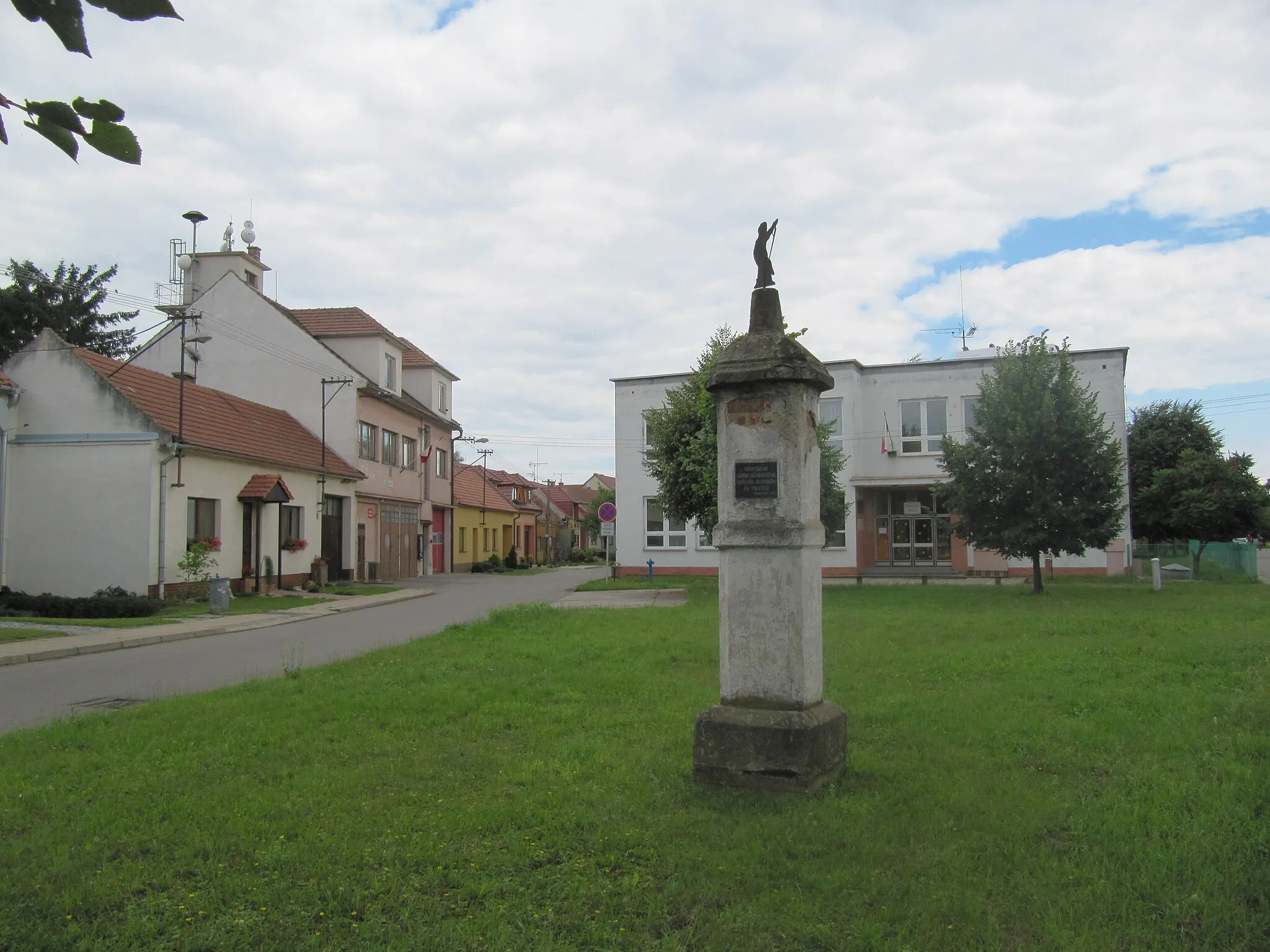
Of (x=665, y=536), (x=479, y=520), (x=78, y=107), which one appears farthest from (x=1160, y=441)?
(x=78, y=107)

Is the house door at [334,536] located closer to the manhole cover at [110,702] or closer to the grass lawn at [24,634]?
the grass lawn at [24,634]

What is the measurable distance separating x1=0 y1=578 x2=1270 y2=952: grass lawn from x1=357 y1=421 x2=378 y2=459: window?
26401 mm

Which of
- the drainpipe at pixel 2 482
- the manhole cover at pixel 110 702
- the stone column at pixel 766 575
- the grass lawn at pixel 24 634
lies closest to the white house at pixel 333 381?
the drainpipe at pixel 2 482

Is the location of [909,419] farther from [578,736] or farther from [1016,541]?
[578,736]

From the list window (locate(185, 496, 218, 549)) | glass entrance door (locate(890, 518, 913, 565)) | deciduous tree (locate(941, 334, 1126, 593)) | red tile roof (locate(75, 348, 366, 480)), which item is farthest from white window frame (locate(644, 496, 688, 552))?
window (locate(185, 496, 218, 549))

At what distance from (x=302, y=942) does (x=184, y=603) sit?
21124mm

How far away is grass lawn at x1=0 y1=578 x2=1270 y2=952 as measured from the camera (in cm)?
413

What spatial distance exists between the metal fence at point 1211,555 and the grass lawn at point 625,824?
22.7m

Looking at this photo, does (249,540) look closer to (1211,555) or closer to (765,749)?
(765,749)

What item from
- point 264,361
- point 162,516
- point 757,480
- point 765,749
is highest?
point 264,361

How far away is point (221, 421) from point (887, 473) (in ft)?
75.6

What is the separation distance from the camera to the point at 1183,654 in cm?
1098

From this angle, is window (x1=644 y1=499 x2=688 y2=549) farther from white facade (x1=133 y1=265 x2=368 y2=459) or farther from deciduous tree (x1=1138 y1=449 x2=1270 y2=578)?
deciduous tree (x1=1138 y1=449 x2=1270 y2=578)

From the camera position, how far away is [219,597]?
71.2 ft
